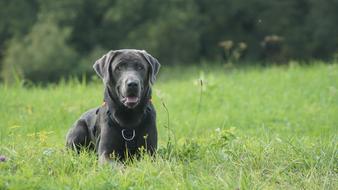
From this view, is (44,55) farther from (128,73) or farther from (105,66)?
(128,73)

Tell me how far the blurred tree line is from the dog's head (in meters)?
29.6

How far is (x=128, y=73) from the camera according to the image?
21.2ft

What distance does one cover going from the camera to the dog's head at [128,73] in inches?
248

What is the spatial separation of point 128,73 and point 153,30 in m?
32.2

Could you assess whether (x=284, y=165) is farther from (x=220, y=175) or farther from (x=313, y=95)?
(x=313, y=95)

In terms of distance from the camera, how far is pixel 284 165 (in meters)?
6.11

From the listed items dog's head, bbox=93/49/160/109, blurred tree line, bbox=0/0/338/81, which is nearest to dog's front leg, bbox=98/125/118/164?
dog's head, bbox=93/49/160/109

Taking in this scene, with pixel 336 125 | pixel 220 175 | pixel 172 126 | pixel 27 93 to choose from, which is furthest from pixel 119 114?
pixel 27 93

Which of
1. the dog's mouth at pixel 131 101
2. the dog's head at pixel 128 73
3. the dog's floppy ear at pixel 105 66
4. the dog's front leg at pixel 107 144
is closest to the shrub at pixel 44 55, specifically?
the dog's floppy ear at pixel 105 66

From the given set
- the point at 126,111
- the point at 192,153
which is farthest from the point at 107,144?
the point at 192,153

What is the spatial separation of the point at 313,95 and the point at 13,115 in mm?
5502

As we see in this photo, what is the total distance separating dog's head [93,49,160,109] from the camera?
20.7ft

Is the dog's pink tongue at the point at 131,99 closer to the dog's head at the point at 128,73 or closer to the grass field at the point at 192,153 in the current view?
the dog's head at the point at 128,73

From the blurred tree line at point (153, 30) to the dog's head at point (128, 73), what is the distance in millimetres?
29566
